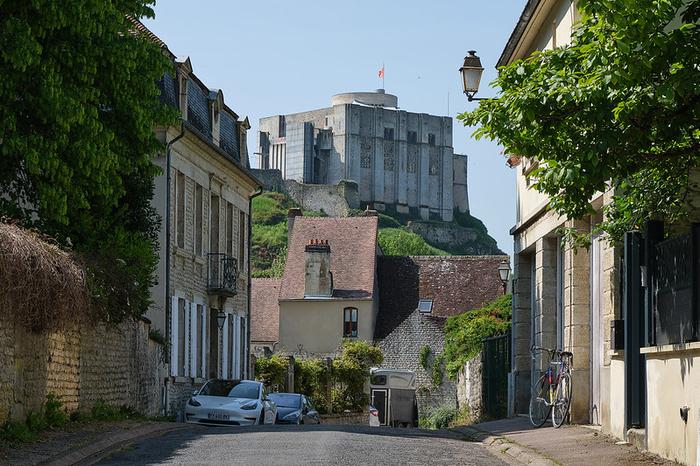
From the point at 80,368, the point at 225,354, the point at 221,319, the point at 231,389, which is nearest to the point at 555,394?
the point at 80,368

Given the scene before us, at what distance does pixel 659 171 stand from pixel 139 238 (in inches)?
527

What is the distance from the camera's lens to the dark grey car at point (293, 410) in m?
28.8

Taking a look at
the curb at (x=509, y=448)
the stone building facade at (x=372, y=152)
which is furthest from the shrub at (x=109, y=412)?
the stone building facade at (x=372, y=152)

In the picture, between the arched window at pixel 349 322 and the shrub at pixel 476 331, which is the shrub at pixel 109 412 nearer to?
the shrub at pixel 476 331

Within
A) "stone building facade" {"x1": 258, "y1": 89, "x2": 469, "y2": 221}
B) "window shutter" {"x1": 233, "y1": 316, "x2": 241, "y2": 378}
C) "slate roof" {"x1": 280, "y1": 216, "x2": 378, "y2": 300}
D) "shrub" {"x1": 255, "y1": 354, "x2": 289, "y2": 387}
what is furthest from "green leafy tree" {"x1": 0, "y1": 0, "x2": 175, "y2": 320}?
"stone building facade" {"x1": 258, "y1": 89, "x2": 469, "y2": 221}

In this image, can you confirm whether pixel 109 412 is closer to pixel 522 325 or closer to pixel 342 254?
pixel 522 325

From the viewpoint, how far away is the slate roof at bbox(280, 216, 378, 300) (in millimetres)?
60312

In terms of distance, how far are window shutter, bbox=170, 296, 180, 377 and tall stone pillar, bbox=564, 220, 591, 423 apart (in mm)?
13025

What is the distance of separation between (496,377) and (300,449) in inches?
628

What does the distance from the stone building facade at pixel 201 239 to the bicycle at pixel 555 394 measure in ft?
35.3

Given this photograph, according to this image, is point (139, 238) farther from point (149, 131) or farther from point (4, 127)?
point (4, 127)

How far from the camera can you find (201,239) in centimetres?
3497

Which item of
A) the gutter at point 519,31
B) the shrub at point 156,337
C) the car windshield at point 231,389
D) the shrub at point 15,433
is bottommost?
the shrub at point 15,433

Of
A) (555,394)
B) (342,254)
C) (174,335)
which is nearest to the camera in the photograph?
(555,394)
